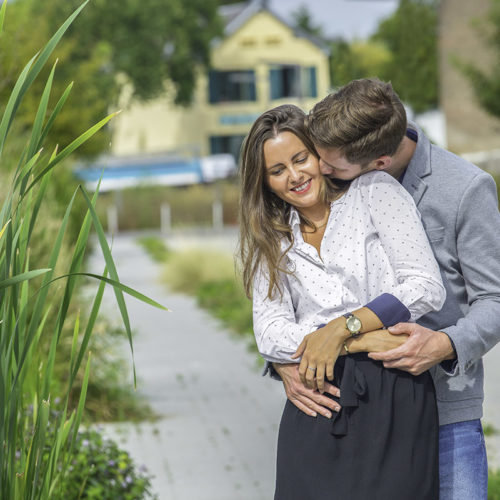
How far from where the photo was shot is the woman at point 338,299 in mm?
2416

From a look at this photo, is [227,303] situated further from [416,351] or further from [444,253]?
[416,351]

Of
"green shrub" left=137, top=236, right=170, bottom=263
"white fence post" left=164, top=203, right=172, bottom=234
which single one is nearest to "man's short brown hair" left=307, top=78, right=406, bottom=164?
"green shrub" left=137, top=236, right=170, bottom=263

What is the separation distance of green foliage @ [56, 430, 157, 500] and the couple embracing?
1.54 metres

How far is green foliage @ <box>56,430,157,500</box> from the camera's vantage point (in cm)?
391

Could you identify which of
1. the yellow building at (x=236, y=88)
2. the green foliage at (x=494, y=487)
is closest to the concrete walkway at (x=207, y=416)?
the green foliage at (x=494, y=487)

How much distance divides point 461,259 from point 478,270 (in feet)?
0.18

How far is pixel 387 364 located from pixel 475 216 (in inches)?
18.3

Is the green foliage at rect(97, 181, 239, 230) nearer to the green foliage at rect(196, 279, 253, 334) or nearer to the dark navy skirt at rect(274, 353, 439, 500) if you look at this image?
the green foliage at rect(196, 279, 253, 334)

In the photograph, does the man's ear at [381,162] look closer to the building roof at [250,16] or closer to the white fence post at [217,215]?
the white fence post at [217,215]

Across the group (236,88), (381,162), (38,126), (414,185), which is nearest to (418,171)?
(414,185)

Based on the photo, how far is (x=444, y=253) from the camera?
2.57m

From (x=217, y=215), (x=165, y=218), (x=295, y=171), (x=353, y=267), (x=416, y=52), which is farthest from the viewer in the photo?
(x=217, y=215)

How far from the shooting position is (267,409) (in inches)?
295

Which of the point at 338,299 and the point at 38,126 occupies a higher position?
the point at 38,126
